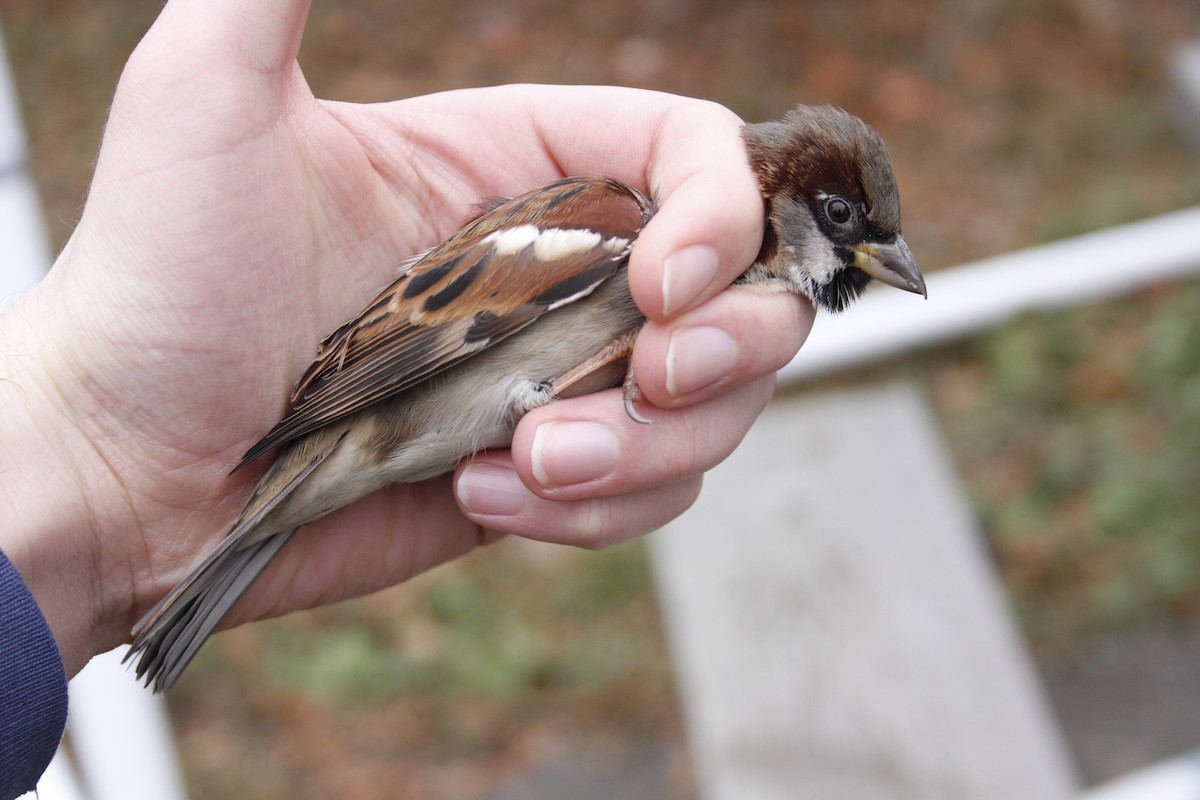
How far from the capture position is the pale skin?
262 cm

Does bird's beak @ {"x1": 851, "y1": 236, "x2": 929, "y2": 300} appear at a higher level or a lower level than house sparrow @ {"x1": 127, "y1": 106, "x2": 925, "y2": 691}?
lower

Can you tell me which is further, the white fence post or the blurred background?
the blurred background

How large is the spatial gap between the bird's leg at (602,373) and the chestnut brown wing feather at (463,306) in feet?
0.50

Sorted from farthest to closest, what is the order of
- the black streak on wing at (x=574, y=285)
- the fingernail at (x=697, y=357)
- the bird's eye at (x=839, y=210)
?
1. the bird's eye at (x=839, y=210)
2. the black streak on wing at (x=574, y=285)
3. the fingernail at (x=697, y=357)

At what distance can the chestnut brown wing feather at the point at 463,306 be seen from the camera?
9.03 ft

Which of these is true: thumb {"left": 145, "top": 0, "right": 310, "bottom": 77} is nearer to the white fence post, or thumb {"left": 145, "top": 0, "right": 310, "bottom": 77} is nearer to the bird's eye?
the bird's eye

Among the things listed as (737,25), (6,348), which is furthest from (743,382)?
(737,25)

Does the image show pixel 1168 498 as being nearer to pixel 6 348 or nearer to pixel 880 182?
pixel 880 182

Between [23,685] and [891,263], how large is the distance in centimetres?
214

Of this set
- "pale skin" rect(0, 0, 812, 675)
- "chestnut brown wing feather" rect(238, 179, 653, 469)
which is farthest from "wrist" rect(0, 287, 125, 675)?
"chestnut brown wing feather" rect(238, 179, 653, 469)

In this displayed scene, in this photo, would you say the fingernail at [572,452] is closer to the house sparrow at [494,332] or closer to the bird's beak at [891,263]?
the house sparrow at [494,332]

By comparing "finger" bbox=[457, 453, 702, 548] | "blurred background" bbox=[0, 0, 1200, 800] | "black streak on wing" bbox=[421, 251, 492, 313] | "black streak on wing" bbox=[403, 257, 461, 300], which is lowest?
"blurred background" bbox=[0, 0, 1200, 800]

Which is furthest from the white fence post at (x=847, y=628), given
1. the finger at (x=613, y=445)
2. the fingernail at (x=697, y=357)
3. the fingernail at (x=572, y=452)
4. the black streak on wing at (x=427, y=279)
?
the black streak on wing at (x=427, y=279)

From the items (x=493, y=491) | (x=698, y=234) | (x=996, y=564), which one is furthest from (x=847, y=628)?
(x=996, y=564)
